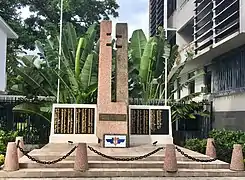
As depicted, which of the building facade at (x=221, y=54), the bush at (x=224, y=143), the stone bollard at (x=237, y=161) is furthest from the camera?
the building facade at (x=221, y=54)

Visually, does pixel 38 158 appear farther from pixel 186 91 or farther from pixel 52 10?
pixel 52 10

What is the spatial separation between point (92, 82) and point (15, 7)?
48.5ft

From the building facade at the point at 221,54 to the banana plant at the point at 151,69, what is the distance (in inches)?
48.6

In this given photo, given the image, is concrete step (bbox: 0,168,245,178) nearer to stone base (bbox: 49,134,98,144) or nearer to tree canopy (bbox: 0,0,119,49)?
stone base (bbox: 49,134,98,144)

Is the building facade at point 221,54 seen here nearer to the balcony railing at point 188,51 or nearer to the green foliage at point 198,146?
the balcony railing at point 188,51

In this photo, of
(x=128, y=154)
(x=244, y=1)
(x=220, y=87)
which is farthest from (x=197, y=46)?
(x=128, y=154)

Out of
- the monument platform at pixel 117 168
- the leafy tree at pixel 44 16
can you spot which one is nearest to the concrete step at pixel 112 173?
the monument platform at pixel 117 168

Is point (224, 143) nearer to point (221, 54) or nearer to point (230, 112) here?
point (230, 112)

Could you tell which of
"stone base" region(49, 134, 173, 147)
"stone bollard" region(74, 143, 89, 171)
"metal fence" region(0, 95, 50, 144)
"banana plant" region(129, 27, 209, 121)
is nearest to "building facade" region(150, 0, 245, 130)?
"banana plant" region(129, 27, 209, 121)

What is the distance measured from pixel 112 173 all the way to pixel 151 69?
914 centimetres

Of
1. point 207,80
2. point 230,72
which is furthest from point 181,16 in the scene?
point 230,72

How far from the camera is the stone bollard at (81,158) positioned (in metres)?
9.70

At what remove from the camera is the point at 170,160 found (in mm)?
9953

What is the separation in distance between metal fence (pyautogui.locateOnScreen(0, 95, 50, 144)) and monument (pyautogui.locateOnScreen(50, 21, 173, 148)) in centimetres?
517
